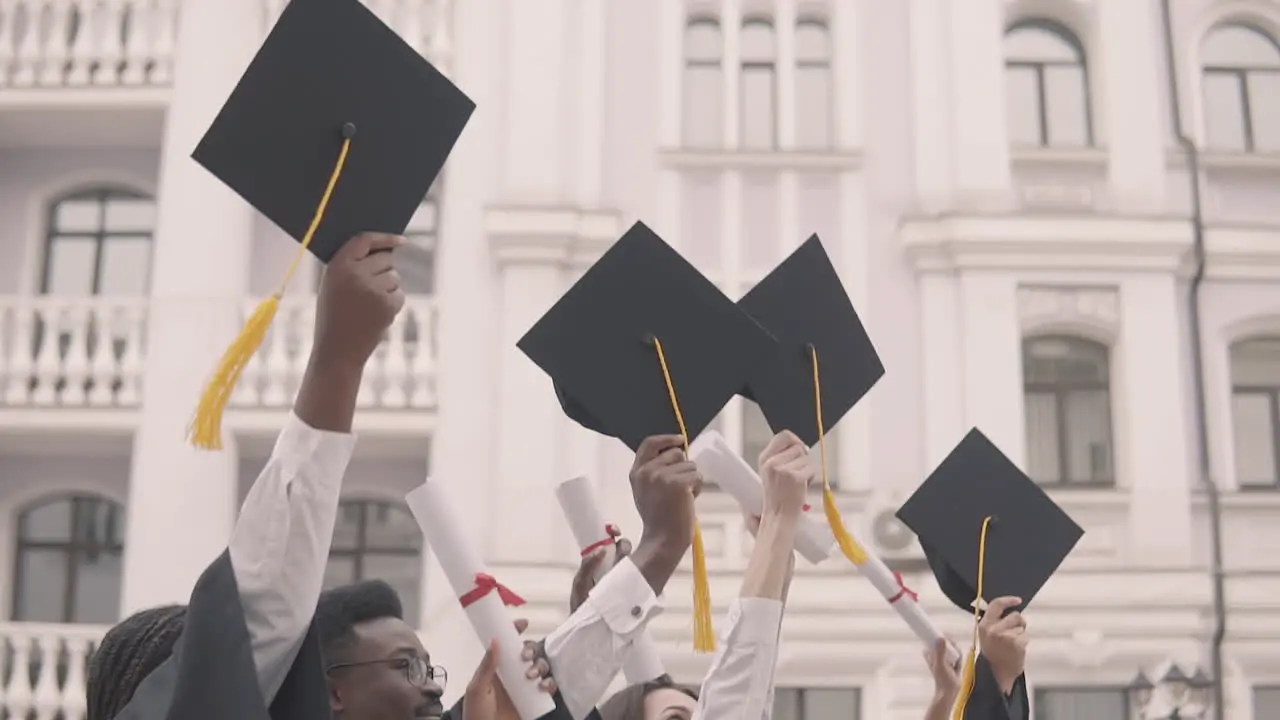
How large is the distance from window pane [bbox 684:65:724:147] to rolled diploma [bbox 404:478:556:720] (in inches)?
289

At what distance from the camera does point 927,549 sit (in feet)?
12.4

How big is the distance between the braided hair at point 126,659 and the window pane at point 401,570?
7.40 metres

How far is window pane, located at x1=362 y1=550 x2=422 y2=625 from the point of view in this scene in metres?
9.25

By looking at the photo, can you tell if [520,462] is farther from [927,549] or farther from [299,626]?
[299,626]

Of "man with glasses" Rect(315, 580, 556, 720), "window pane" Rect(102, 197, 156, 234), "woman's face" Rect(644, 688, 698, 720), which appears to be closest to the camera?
"man with glasses" Rect(315, 580, 556, 720)

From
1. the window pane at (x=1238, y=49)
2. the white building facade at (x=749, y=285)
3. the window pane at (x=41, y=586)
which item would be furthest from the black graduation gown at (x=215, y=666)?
the window pane at (x=1238, y=49)

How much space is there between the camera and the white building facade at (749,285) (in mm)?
8594

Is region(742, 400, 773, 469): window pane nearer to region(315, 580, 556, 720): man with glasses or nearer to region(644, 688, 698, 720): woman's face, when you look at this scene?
region(644, 688, 698, 720): woman's face

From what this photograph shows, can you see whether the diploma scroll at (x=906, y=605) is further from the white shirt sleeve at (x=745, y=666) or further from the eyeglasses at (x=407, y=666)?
the eyeglasses at (x=407, y=666)

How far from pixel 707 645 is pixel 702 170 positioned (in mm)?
7037

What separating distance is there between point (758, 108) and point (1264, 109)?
3.39 meters

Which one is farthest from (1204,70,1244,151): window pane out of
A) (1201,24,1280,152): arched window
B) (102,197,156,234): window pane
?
(102,197,156,234): window pane

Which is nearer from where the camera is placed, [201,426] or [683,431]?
[201,426]

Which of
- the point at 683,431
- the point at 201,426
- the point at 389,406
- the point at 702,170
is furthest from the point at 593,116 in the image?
the point at 201,426
